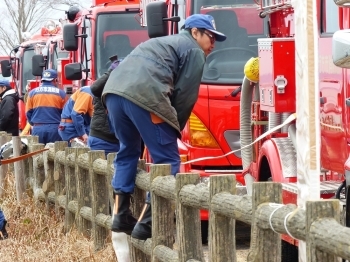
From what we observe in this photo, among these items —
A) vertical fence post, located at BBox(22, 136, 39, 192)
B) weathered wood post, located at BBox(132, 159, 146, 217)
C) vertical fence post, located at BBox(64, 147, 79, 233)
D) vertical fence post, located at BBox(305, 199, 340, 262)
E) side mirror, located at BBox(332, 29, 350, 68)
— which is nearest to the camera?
side mirror, located at BBox(332, 29, 350, 68)

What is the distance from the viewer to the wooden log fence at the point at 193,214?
4492 mm

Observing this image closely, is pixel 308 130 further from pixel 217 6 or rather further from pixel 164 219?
pixel 217 6

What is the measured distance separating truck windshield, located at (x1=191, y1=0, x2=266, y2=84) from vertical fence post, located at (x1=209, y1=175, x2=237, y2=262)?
4.23 metres

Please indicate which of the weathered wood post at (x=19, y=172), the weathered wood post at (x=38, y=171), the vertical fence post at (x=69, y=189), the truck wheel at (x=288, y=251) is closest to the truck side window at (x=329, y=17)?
the truck wheel at (x=288, y=251)

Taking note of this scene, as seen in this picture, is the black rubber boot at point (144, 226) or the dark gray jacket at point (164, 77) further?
the black rubber boot at point (144, 226)

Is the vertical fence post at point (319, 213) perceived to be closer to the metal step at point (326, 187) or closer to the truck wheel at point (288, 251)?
the metal step at point (326, 187)

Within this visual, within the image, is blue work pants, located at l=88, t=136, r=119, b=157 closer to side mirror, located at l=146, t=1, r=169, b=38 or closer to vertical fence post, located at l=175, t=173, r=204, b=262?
side mirror, located at l=146, t=1, r=169, b=38

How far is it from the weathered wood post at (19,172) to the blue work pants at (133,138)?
5437 millimetres

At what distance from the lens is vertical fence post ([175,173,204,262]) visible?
6.73m

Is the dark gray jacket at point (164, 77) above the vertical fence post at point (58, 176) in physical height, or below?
above

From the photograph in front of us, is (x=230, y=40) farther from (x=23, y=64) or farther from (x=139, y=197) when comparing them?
(x=23, y=64)

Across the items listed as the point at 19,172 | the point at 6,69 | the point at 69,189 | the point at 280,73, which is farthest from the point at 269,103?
the point at 6,69

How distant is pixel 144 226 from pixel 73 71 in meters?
7.91

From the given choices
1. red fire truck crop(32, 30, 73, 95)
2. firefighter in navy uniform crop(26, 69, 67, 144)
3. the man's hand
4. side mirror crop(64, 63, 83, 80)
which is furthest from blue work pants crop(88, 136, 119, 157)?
red fire truck crop(32, 30, 73, 95)
